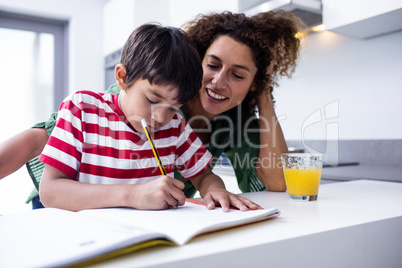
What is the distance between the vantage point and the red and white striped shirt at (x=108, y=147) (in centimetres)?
81

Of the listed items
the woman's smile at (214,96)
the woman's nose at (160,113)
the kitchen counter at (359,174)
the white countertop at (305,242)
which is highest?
the woman's smile at (214,96)

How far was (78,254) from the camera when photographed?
364 millimetres

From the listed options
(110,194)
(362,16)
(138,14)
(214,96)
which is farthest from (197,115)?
(138,14)

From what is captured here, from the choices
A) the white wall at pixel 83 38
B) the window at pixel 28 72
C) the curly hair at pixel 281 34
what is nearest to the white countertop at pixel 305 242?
the curly hair at pixel 281 34

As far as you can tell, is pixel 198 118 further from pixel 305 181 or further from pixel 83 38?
pixel 83 38

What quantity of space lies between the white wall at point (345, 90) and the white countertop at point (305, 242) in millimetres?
1091

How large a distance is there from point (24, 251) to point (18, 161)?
2.11 feet

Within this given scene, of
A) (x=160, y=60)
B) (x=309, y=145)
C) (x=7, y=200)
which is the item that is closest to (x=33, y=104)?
(x=7, y=200)

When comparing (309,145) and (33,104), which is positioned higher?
(33,104)

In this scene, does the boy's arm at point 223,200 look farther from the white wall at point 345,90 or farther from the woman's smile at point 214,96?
the white wall at point 345,90

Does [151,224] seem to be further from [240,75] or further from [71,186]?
[240,75]

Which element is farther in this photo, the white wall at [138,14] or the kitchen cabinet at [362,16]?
the white wall at [138,14]

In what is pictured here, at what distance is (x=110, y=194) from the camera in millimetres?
691

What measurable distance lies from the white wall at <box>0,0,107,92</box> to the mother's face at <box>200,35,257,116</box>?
87.8 inches
